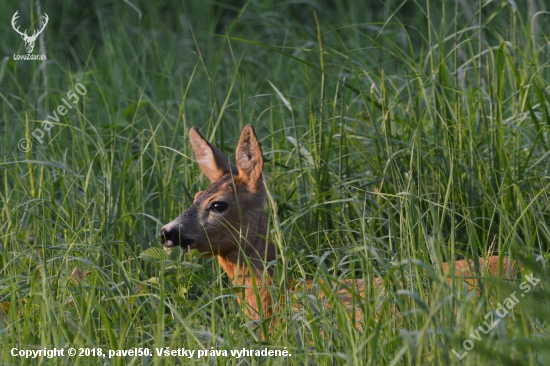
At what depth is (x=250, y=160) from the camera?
3.74 meters

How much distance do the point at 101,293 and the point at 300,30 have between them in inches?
173

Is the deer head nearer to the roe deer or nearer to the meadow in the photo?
the roe deer

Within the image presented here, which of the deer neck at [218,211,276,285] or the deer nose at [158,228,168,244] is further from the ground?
the deer nose at [158,228,168,244]

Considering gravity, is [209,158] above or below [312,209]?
above

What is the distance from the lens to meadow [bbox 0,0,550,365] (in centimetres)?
240

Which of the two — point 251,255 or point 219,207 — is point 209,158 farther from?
point 251,255

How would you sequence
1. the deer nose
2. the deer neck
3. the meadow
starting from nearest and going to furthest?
1. the meadow
2. the deer nose
3. the deer neck

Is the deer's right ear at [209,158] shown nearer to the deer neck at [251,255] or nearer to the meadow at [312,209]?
the meadow at [312,209]

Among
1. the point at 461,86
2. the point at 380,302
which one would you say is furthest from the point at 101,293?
the point at 461,86

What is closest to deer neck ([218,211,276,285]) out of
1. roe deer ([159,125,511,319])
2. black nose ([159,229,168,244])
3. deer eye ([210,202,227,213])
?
roe deer ([159,125,511,319])

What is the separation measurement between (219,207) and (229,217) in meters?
0.06

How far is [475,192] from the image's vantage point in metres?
3.70

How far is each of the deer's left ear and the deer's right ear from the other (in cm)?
9

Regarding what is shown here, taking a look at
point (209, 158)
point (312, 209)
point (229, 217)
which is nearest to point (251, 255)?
point (229, 217)
